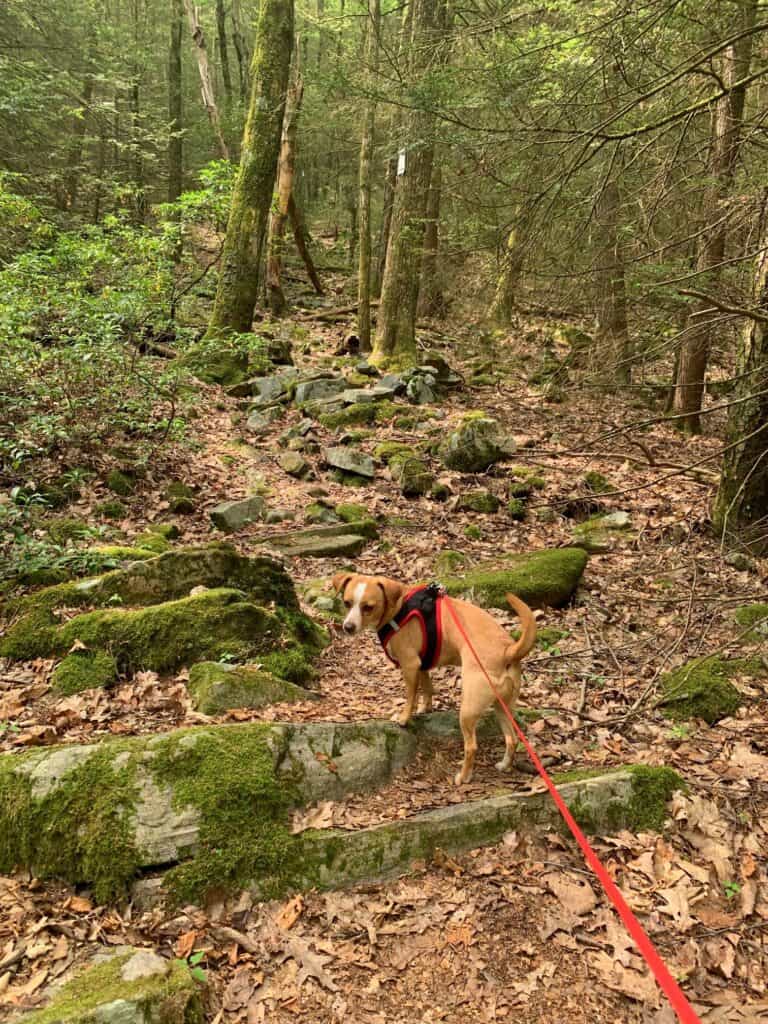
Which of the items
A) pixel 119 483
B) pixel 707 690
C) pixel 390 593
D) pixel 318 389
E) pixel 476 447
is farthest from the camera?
pixel 318 389

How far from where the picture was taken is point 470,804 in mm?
3389

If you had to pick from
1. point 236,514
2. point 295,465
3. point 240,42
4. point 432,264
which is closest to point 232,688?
point 236,514

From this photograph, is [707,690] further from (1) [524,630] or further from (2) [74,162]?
(2) [74,162]

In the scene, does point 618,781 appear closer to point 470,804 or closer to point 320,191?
point 470,804

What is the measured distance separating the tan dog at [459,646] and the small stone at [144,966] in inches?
74.8

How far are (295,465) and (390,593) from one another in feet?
19.3

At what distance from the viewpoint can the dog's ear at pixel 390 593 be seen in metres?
3.92

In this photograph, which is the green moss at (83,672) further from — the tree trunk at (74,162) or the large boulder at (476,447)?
the tree trunk at (74,162)

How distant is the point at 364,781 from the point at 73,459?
239 inches

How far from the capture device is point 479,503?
27.8ft

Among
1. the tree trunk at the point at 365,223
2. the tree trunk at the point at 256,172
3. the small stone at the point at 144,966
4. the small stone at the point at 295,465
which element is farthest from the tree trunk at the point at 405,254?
the small stone at the point at 144,966

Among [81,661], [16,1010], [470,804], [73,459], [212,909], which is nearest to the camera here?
[16,1010]

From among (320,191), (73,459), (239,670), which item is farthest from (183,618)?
(320,191)

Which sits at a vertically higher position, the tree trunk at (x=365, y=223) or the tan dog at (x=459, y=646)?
the tree trunk at (x=365, y=223)
